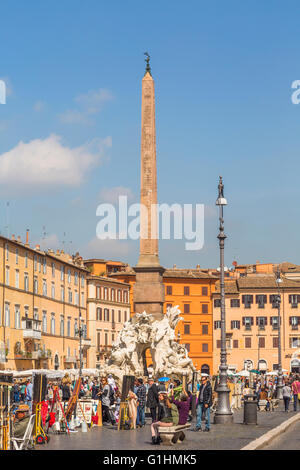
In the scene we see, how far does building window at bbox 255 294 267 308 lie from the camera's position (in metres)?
91.1

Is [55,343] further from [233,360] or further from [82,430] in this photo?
[82,430]

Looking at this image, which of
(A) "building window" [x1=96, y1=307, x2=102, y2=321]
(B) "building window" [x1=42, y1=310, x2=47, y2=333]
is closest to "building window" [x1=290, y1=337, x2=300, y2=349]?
(A) "building window" [x1=96, y1=307, x2=102, y2=321]

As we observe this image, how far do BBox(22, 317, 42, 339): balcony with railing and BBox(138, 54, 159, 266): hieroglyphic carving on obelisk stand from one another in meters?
24.8

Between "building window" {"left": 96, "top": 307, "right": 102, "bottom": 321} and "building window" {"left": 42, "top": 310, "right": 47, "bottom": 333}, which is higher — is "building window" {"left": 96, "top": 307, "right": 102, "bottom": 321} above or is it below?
above

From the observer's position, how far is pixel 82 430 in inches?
845

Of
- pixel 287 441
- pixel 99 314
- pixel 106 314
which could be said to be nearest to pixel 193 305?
pixel 106 314

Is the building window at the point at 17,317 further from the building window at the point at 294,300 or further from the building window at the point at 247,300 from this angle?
the building window at the point at 294,300

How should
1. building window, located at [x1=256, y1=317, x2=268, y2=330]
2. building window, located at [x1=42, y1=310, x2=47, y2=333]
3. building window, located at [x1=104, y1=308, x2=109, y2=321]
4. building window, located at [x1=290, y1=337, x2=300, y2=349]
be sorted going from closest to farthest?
building window, located at [x1=42, y1=310, x2=47, y2=333], building window, located at [x1=104, y1=308, x2=109, y2=321], building window, located at [x1=290, y1=337, x2=300, y2=349], building window, located at [x1=256, y1=317, x2=268, y2=330]

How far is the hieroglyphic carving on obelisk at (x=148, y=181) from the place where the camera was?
37.9 meters

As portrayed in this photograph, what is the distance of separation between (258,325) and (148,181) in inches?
2144

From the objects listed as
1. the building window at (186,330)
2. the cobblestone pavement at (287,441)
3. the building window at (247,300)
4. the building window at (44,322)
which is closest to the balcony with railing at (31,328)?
the building window at (44,322)

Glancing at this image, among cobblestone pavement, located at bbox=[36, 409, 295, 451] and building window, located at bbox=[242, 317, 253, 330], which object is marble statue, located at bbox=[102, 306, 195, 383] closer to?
cobblestone pavement, located at bbox=[36, 409, 295, 451]

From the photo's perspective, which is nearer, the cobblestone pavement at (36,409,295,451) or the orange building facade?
the cobblestone pavement at (36,409,295,451)
